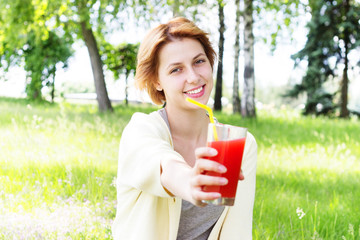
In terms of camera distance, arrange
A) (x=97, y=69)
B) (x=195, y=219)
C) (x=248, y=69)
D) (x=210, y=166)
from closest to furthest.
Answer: (x=210, y=166) → (x=195, y=219) → (x=248, y=69) → (x=97, y=69)

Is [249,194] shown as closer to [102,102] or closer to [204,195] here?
[204,195]

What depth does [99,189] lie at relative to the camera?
13.4 feet

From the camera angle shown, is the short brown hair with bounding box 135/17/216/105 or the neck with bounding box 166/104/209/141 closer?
the short brown hair with bounding box 135/17/216/105

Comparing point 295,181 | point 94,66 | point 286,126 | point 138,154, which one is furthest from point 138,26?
point 138,154

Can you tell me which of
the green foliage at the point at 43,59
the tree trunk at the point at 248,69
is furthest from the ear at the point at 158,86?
the green foliage at the point at 43,59

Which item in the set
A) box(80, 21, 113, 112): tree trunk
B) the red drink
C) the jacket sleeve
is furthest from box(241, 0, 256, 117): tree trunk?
the red drink

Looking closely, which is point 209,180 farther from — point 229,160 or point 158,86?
point 158,86

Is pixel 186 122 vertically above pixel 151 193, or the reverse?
pixel 186 122

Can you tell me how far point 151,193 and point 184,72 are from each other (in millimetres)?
772

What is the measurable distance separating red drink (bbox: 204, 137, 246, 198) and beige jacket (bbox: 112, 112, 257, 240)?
0.21 metres

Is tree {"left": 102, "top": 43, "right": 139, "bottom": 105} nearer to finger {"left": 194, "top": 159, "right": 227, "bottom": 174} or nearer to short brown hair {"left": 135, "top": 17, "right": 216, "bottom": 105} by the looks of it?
short brown hair {"left": 135, "top": 17, "right": 216, "bottom": 105}

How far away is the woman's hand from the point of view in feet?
4.33

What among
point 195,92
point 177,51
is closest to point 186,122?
point 195,92

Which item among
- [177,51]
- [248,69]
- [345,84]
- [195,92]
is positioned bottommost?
[195,92]
